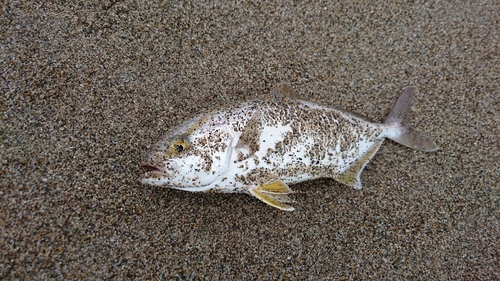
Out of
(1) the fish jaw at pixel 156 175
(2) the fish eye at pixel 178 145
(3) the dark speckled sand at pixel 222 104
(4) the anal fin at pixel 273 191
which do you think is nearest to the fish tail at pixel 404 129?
(3) the dark speckled sand at pixel 222 104

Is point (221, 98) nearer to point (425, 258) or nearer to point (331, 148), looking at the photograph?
point (331, 148)

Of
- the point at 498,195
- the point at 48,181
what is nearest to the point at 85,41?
the point at 48,181

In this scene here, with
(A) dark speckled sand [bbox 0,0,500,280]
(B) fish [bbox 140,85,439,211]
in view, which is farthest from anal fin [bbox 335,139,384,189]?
(A) dark speckled sand [bbox 0,0,500,280]

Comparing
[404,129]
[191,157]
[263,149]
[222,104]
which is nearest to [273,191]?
[263,149]

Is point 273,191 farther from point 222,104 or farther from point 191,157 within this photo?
point 222,104

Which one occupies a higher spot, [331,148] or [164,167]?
[164,167]

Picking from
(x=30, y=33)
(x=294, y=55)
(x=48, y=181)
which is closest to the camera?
(x=48, y=181)
